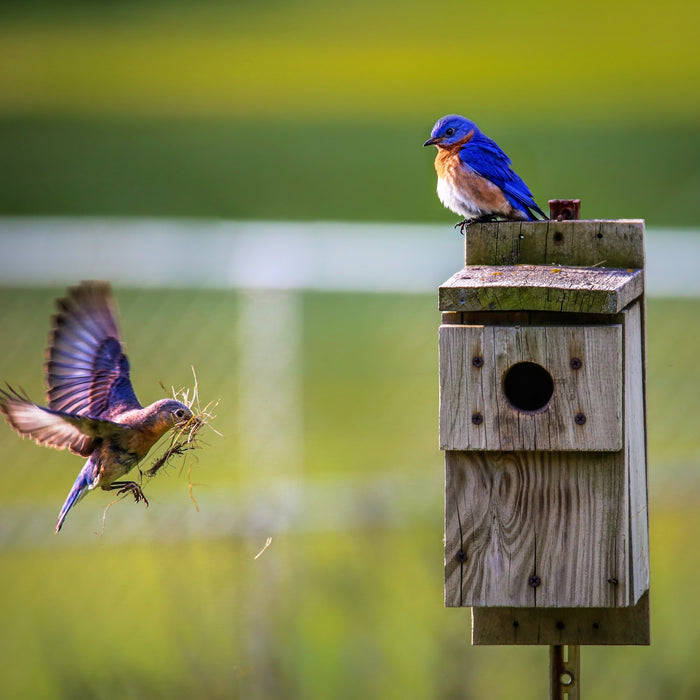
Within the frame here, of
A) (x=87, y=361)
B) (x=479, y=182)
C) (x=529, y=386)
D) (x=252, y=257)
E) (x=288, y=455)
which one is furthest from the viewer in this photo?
(x=252, y=257)

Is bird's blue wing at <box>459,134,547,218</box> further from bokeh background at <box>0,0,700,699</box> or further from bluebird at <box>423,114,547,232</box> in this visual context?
bokeh background at <box>0,0,700,699</box>

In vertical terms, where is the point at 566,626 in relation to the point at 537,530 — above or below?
below

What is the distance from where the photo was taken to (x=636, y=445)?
3.36 metres

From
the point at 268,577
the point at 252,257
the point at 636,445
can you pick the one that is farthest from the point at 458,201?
the point at 252,257

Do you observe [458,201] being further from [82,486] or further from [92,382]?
[82,486]

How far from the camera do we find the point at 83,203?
19734 mm

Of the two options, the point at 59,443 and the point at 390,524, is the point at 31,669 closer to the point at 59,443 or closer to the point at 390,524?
the point at 390,524

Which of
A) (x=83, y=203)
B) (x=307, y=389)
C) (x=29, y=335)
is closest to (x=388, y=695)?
(x=29, y=335)

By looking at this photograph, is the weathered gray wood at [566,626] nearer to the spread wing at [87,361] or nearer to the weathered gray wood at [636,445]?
the weathered gray wood at [636,445]

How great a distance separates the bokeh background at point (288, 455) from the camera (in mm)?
5863

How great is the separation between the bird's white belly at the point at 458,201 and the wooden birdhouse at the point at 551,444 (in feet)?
3.09

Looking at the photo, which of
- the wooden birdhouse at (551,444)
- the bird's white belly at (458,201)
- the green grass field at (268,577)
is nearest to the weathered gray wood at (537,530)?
the wooden birdhouse at (551,444)

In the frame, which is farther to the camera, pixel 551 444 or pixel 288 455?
pixel 288 455

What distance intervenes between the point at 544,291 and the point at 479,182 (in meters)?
1.24
